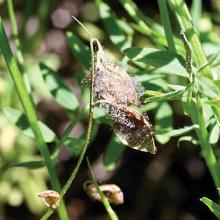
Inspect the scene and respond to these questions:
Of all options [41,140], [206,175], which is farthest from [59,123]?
[41,140]

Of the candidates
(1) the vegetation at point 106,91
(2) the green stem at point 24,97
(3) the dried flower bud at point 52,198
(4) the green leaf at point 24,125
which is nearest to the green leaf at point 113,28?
(1) the vegetation at point 106,91

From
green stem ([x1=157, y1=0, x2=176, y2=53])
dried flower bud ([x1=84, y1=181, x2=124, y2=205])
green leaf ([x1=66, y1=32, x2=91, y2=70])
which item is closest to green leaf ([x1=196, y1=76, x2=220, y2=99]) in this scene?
green stem ([x1=157, y1=0, x2=176, y2=53])

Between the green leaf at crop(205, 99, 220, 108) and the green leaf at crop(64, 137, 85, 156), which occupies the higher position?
the green leaf at crop(205, 99, 220, 108)

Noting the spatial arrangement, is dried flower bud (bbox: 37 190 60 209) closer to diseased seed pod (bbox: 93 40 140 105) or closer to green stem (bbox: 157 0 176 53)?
diseased seed pod (bbox: 93 40 140 105)

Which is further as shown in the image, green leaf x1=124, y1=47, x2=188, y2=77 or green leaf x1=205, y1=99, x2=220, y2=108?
green leaf x1=124, y1=47, x2=188, y2=77

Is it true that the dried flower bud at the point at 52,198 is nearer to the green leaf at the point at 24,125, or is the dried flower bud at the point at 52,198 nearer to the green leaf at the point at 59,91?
the green leaf at the point at 24,125

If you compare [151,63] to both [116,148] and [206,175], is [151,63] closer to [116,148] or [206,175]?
[116,148]

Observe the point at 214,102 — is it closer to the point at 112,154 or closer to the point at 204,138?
the point at 204,138

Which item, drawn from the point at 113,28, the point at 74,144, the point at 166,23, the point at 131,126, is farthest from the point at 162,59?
the point at 113,28
